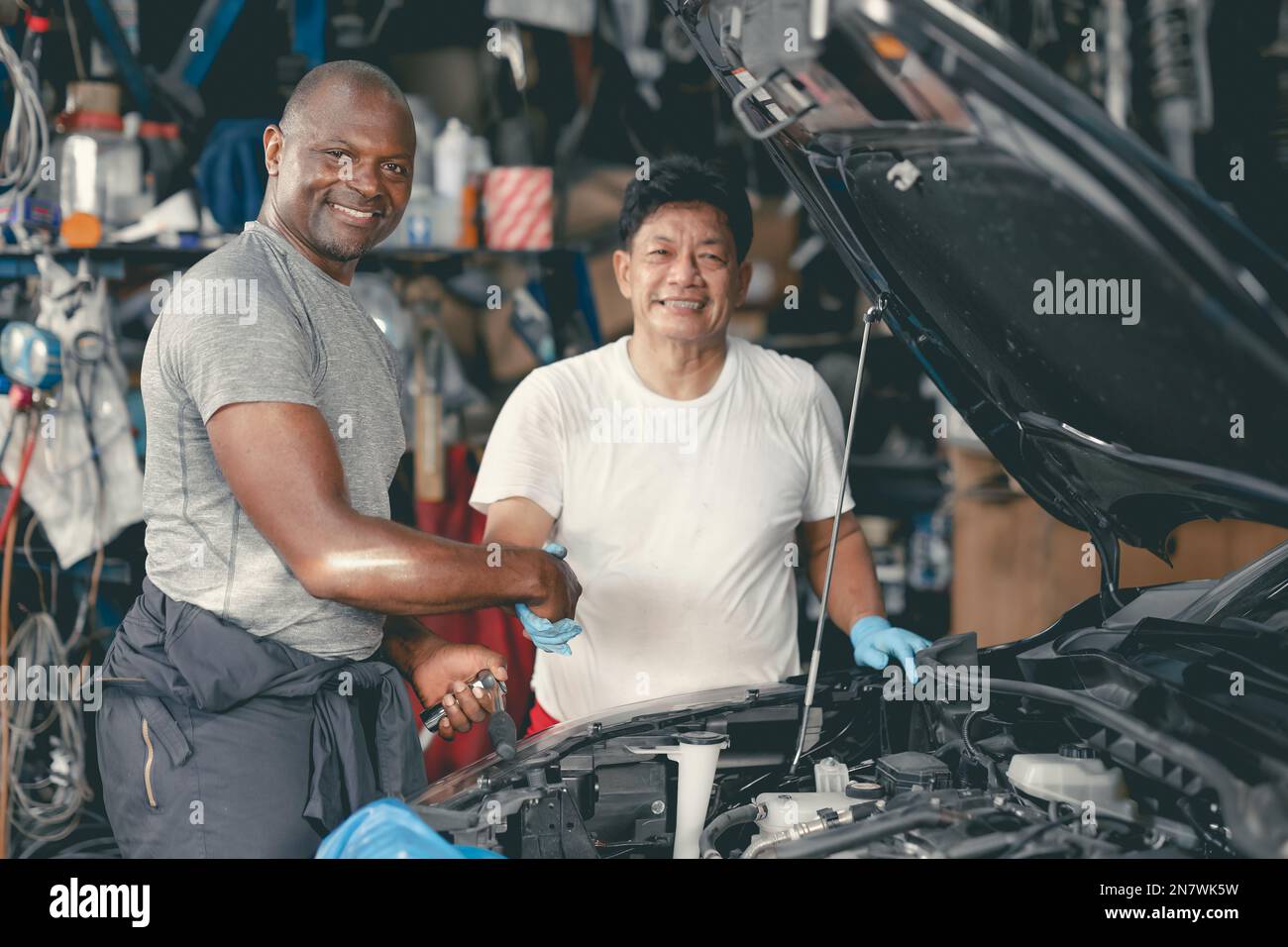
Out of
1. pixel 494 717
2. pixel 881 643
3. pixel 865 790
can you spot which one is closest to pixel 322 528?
pixel 494 717

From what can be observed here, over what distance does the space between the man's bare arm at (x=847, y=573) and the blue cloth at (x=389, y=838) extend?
3.88 feet

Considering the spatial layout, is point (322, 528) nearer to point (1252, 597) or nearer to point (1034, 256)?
point (1034, 256)

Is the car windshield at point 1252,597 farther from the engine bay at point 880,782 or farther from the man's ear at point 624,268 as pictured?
the man's ear at point 624,268

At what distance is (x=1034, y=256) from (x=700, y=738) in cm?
82

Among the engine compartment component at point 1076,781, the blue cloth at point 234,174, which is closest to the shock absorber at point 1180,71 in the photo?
the engine compartment component at point 1076,781

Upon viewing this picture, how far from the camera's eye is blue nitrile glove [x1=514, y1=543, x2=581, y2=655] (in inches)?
67.5

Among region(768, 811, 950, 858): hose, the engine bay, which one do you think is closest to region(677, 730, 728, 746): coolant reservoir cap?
the engine bay

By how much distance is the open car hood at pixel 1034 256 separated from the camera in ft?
3.84

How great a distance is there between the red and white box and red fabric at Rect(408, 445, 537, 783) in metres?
0.61

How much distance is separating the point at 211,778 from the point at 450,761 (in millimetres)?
1601

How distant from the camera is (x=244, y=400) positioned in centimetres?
147

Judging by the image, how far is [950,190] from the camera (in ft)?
4.52
